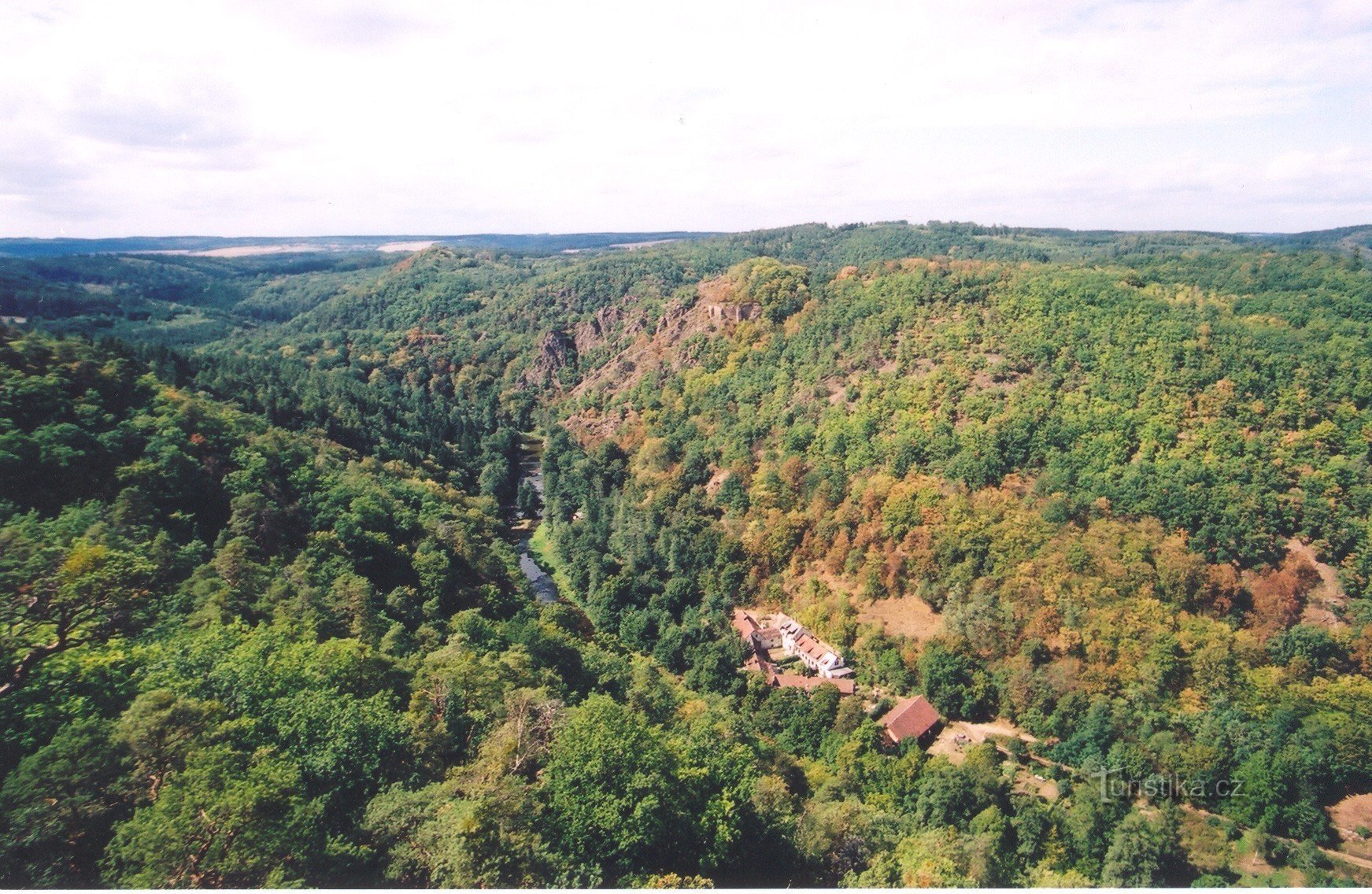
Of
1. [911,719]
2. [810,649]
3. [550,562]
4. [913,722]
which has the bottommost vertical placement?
[550,562]

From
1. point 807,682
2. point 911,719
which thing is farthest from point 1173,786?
point 807,682

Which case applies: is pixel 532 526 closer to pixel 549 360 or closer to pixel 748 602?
pixel 748 602

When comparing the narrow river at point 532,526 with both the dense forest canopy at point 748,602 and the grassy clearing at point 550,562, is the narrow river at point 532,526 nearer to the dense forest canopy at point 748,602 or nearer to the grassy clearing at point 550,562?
the grassy clearing at point 550,562

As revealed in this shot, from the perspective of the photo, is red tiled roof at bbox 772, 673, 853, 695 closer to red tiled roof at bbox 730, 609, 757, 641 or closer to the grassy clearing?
red tiled roof at bbox 730, 609, 757, 641

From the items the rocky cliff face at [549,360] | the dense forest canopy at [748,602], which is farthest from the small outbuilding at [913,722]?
the rocky cliff face at [549,360]

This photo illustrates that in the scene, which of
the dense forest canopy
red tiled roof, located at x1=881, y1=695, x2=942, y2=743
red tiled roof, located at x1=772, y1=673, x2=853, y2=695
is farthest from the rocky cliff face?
red tiled roof, located at x1=881, y1=695, x2=942, y2=743

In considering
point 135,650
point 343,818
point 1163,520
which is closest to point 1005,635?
point 1163,520

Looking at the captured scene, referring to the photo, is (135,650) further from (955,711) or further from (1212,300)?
(1212,300)
